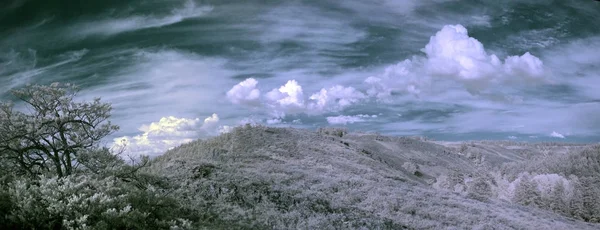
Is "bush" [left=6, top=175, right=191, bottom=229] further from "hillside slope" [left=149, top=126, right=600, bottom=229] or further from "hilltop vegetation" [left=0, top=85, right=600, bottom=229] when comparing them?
"hillside slope" [left=149, top=126, right=600, bottom=229]

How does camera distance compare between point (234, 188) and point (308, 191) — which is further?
point (308, 191)

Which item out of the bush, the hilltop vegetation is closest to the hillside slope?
the hilltop vegetation

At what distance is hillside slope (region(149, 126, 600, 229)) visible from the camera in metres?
8.45

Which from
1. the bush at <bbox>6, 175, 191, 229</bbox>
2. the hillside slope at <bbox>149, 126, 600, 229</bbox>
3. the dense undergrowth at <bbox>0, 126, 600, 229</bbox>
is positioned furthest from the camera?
the hillside slope at <bbox>149, 126, 600, 229</bbox>

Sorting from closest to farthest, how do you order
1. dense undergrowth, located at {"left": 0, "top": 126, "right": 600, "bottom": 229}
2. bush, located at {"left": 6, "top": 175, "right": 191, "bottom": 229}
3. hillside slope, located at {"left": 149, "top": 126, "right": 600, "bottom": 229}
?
1. bush, located at {"left": 6, "top": 175, "right": 191, "bottom": 229}
2. dense undergrowth, located at {"left": 0, "top": 126, "right": 600, "bottom": 229}
3. hillside slope, located at {"left": 149, "top": 126, "right": 600, "bottom": 229}

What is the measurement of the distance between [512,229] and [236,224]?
634 cm

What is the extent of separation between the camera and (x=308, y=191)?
1003 cm

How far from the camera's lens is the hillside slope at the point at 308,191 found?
8.45 m

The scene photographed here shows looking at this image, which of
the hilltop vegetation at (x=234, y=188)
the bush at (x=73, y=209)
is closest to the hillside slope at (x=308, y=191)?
the hilltop vegetation at (x=234, y=188)

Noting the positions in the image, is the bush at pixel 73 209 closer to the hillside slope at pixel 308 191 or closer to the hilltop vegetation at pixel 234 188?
the hilltop vegetation at pixel 234 188

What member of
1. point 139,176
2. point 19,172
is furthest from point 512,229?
point 19,172

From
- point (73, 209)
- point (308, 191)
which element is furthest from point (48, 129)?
point (308, 191)

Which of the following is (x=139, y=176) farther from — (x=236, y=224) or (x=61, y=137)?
(x=236, y=224)

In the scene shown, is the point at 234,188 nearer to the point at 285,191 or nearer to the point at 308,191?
the point at 285,191
